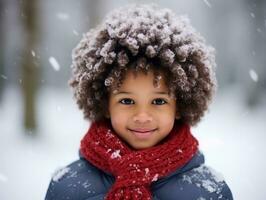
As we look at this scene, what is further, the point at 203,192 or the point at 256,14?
the point at 256,14

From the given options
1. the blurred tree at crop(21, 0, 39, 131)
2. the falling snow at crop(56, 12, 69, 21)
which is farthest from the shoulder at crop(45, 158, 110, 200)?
the falling snow at crop(56, 12, 69, 21)

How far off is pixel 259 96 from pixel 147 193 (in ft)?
36.3

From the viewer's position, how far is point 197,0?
17516mm

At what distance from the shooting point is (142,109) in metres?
2.38

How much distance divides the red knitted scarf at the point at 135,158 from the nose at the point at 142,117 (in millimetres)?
130

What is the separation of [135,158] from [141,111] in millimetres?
204

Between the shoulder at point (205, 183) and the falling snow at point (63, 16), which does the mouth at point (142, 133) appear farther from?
the falling snow at point (63, 16)

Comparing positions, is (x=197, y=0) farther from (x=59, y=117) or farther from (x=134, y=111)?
(x=134, y=111)

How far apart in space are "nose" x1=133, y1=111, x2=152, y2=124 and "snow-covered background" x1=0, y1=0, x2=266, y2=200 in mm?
1870

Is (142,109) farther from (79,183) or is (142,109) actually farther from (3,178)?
(3,178)

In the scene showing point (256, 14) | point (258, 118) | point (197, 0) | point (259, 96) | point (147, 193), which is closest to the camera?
point (147, 193)

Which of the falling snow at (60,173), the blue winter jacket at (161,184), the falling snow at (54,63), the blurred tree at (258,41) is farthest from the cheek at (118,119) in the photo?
the falling snow at (54,63)

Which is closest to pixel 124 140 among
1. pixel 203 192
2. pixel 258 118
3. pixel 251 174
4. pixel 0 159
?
pixel 203 192

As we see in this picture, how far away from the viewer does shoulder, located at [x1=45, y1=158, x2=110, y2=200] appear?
8.04 ft
